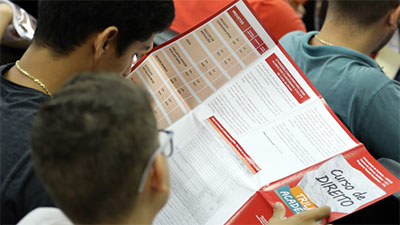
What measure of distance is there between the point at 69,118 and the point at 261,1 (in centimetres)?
132

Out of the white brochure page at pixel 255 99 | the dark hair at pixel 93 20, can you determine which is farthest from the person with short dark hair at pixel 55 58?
the white brochure page at pixel 255 99

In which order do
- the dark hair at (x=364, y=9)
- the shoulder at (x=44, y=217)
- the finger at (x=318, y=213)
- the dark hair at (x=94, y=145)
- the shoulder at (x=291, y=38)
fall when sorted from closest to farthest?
the dark hair at (x=94, y=145) < the shoulder at (x=44, y=217) < the finger at (x=318, y=213) < the dark hair at (x=364, y=9) < the shoulder at (x=291, y=38)

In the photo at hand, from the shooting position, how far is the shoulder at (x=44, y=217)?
0.73m


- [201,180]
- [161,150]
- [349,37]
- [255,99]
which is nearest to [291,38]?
[349,37]

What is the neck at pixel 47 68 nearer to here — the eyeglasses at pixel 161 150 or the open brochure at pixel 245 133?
the open brochure at pixel 245 133

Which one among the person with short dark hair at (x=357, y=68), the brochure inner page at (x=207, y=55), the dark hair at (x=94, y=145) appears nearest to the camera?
the dark hair at (x=94, y=145)

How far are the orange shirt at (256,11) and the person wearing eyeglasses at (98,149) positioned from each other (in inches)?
41.3

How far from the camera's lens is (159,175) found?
638mm

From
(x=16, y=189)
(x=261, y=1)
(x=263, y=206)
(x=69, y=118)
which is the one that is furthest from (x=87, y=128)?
(x=261, y=1)

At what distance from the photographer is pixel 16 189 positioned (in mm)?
773

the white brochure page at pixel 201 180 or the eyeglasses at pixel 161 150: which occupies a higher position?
the eyeglasses at pixel 161 150

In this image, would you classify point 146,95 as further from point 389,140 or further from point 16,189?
point 389,140

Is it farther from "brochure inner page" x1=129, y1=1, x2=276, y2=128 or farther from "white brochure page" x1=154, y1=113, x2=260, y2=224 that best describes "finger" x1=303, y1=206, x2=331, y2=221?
"brochure inner page" x1=129, y1=1, x2=276, y2=128

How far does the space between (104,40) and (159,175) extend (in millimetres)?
364
